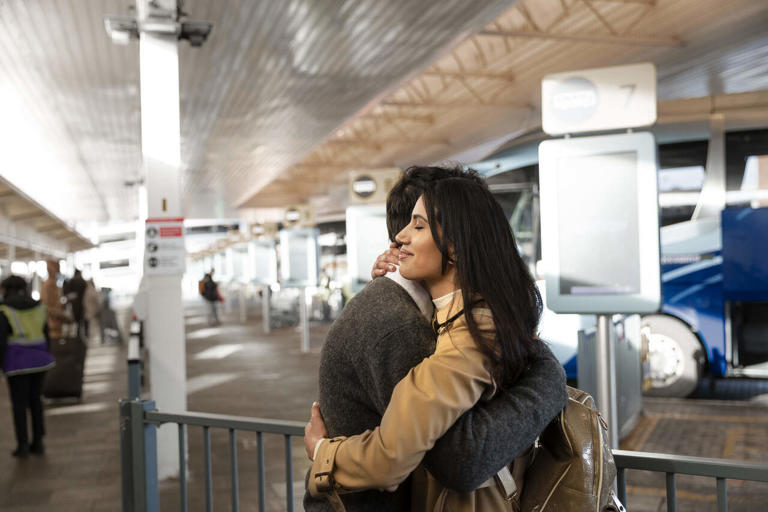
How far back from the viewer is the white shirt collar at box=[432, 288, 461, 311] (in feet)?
6.39

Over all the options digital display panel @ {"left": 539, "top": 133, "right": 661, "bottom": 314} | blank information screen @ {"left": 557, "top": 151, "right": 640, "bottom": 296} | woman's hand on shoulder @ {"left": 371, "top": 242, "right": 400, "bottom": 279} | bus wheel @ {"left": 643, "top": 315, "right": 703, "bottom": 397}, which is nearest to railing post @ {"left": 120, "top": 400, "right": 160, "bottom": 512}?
Answer: woman's hand on shoulder @ {"left": 371, "top": 242, "right": 400, "bottom": 279}

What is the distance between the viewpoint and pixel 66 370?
11195 mm

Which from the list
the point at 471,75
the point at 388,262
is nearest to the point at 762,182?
the point at 471,75

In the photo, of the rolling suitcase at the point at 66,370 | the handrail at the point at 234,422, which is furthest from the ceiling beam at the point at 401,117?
the handrail at the point at 234,422

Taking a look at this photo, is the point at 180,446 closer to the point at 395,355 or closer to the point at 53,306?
the point at 395,355

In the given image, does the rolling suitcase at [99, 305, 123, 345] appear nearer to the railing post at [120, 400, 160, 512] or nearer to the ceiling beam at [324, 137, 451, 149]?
the ceiling beam at [324, 137, 451, 149]

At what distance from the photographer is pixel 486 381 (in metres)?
1.78

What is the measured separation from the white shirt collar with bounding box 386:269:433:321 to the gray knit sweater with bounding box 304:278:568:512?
0.02 metres

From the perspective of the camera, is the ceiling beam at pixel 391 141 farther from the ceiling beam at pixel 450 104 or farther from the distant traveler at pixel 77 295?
the distant traveler at pixel 77 295

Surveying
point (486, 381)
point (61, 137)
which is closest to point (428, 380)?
point (486, 381)

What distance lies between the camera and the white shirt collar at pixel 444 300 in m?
1.95

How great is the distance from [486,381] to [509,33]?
1249 cm

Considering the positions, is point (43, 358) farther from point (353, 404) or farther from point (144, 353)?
point (353, 404)

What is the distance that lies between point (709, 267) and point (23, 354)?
27.6 ft
